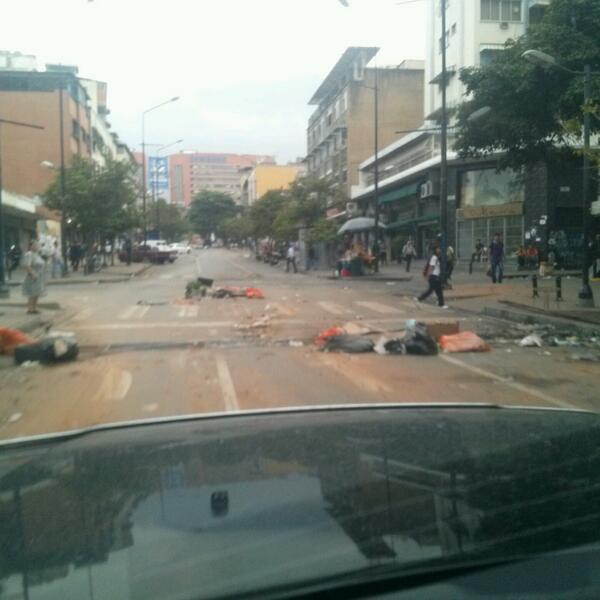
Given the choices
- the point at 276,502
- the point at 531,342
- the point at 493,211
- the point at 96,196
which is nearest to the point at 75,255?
the point at 96,196

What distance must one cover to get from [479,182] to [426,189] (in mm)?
3762

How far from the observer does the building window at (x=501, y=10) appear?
1633 inches

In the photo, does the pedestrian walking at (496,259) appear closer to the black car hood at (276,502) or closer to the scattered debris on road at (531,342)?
the scattered debris on road at (531,342)

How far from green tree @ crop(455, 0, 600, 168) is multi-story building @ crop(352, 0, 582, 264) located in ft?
43.1

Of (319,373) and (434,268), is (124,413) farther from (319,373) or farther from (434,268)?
(434,268)

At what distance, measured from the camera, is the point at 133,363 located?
11422mm

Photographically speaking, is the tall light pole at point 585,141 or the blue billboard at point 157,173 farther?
the blue billboard at point 157,173

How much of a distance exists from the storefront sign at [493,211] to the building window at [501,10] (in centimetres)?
1075

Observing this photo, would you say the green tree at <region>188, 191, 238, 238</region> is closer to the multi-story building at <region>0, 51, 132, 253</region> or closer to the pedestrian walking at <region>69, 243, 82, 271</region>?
the multi-story building at <region>0, 51, 132, 253</region>

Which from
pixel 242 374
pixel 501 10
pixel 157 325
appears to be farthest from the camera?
pixel 501 10

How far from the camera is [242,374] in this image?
33.8ft

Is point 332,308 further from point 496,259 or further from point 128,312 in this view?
point 496,259

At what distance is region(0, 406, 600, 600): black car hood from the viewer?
202 cm

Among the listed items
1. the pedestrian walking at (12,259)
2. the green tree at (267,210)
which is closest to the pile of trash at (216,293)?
the pedestrian walking at (12,259)
